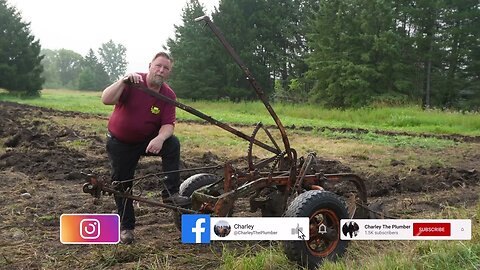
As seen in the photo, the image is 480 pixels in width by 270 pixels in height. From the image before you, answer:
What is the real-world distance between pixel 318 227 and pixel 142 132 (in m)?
1.85

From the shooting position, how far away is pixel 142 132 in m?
4.63

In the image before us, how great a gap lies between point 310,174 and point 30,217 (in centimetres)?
317

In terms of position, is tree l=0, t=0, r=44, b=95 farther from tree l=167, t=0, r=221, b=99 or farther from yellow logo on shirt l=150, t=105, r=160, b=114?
yellow logo on shirt l=150, t=105, r=160, b=114

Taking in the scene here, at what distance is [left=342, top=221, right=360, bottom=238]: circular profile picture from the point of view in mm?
4188

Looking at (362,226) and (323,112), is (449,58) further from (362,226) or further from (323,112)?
(362,226)

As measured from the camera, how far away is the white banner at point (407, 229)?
395 centimetres

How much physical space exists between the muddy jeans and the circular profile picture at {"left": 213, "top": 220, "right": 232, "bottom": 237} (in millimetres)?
848

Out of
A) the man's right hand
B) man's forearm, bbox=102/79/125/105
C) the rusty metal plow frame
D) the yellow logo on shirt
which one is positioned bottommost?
the rusty metal plow frame

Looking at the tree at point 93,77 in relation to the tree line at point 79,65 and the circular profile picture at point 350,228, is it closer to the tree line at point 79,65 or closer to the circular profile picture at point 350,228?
the tree line at point 79,65

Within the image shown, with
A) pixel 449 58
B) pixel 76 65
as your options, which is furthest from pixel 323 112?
pixel 76 65

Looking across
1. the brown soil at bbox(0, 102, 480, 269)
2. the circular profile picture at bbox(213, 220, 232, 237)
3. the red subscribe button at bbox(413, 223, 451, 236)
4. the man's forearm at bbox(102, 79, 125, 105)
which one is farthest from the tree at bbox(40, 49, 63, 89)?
the red subscribe button at bbox(413, 223, 451, 236)

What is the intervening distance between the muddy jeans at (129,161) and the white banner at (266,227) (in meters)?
0.91

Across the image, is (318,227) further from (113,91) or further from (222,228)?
(113,91)

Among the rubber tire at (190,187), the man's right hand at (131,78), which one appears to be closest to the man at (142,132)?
the rubber tire at (190,187)
